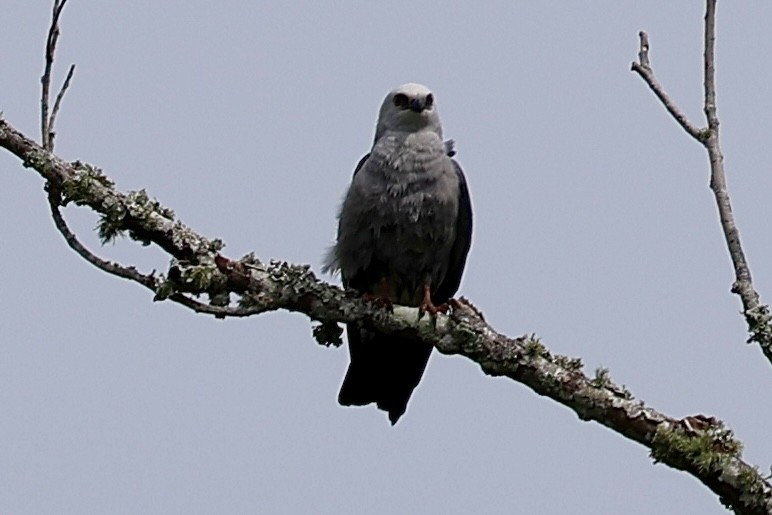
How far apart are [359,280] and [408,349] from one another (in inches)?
16.2

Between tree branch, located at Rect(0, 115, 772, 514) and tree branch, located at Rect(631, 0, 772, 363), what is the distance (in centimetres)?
36

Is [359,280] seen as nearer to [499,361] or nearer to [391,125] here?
[391,125]

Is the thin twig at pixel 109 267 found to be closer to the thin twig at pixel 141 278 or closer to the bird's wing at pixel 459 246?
the thin twig at pixel 141 278

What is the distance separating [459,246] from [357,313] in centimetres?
164

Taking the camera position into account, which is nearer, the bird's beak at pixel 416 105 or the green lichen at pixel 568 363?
the green lichen at pixel 568 363

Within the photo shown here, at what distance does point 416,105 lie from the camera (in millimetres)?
6242

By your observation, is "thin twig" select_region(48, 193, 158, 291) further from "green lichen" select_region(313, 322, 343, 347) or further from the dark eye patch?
the dark eye patch

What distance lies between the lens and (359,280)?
601cm

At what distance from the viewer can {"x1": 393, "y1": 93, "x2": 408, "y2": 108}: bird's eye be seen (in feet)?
20.6

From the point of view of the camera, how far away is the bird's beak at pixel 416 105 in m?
6.23

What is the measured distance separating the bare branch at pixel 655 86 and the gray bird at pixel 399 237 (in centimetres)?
160

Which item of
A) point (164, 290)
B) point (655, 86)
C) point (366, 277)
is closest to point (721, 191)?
point (655, 86)

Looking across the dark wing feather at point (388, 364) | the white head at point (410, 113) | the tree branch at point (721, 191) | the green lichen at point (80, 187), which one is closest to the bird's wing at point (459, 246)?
the dark wing feather at point (388, 364)

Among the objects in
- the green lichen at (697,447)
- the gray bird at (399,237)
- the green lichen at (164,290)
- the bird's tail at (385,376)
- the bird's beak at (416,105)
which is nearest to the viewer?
the green lichen at (697,447)
